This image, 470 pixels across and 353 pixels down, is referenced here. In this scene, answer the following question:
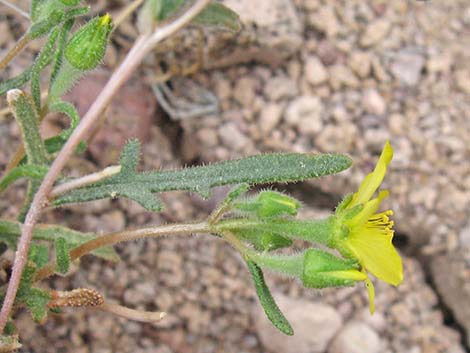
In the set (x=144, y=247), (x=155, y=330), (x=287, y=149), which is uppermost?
(x=287, y=149)

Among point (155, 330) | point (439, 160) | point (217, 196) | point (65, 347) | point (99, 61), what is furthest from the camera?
point (439, 160)

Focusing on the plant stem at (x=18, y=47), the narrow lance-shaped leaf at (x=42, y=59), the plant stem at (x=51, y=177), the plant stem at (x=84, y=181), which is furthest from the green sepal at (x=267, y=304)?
the plant stem at (x=18, y=47)

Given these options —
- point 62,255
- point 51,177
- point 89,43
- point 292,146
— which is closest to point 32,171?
point 51,177

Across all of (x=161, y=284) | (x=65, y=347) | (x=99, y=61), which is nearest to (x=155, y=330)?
(x=161, y=284)

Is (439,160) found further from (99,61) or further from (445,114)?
(99,61)

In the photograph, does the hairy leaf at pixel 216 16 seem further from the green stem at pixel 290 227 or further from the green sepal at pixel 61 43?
the green stem at pixel 290 227

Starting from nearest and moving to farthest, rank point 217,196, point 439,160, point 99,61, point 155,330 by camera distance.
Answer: point 99,61
point 155,330
point 217,196
point 439,160

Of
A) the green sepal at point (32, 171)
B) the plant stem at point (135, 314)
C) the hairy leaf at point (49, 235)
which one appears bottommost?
the plant stem at point (135, 314)
